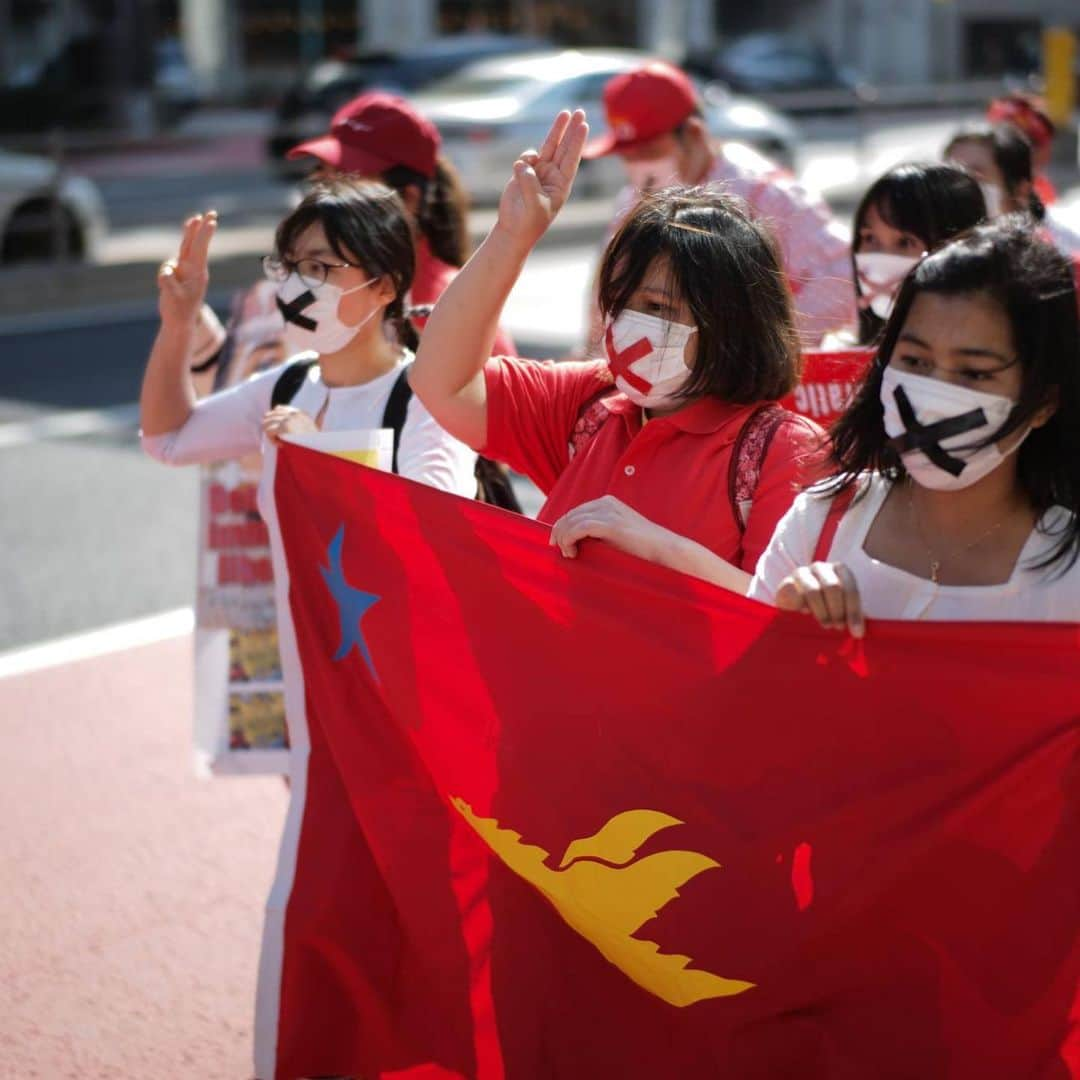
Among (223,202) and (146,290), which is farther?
(223,202)

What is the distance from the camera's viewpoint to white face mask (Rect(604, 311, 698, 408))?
10.5 ft

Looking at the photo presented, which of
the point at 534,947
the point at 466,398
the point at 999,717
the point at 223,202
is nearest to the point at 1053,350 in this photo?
the point at 999,717

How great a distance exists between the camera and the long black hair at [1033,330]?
2.79 metres

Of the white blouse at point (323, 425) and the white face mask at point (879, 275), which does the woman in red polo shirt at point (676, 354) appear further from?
the white face mask at point (879, 275)

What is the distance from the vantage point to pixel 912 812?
2836mm

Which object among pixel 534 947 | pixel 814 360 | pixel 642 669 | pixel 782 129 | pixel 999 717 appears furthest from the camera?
pixel 782 129

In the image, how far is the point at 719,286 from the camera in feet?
10.5

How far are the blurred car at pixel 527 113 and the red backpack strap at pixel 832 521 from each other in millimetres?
17348

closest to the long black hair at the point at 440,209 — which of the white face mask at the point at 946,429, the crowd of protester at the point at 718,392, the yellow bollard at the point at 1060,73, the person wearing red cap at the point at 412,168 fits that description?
the person wearing red cap at the point at 412,168

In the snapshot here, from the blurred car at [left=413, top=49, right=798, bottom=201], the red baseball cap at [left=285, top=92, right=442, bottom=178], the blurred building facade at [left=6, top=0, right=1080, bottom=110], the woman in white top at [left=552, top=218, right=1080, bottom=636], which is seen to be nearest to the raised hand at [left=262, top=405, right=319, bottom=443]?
the woman in white top at [left=552, top=218, right=1080, bottom=636]

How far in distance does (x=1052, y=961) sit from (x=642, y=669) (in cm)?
76

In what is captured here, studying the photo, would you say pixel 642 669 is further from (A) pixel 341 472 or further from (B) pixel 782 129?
(B) pixel 782 129

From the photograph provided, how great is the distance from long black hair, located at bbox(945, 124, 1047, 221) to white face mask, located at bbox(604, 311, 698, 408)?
3.01 m

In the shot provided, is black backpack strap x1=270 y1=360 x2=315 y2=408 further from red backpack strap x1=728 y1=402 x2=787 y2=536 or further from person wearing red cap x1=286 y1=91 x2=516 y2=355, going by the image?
red backpack strap x1=728 y1=402 x2=787 y2=536
